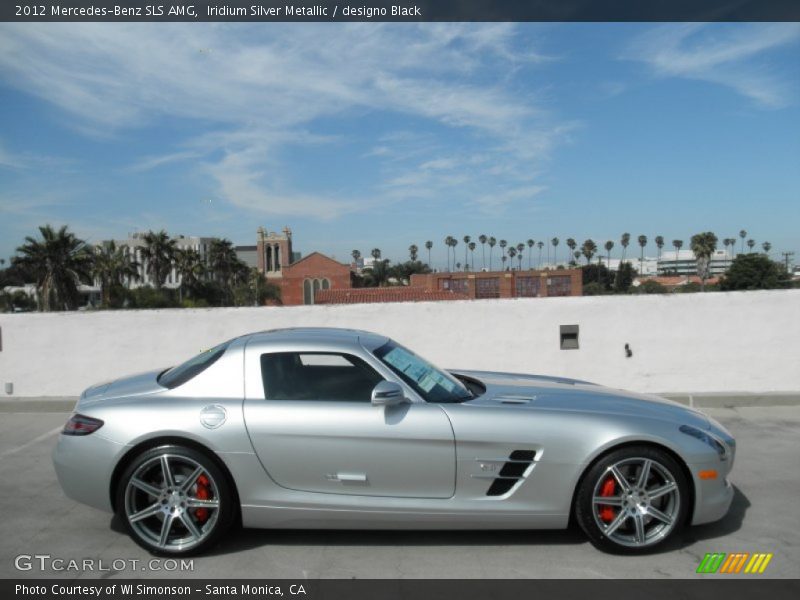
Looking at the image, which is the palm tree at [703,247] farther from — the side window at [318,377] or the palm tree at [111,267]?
the side window at [318,377]

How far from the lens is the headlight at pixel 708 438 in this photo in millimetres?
3877

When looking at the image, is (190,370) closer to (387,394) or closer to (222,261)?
(387,394)

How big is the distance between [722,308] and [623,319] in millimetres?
1202

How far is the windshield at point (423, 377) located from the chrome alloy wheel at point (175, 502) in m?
1.26

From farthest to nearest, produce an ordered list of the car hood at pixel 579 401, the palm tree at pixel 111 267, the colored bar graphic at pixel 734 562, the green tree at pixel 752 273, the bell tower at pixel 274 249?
the bell tower at pixel 274 249, the palm tree at pixel 111 267, the green tree at pixel 752 273, the car hood at pixel 579 401, the colored bar graphic at pixel 734 562

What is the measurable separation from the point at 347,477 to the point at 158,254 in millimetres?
83063

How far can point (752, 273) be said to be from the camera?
53188mm

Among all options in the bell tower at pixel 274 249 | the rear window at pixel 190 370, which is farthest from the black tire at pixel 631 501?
the bell tower at pixel 274 249

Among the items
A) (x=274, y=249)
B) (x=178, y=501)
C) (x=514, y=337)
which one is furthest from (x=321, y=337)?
(x=274, y=249)

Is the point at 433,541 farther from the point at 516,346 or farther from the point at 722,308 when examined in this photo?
the point at 722,308

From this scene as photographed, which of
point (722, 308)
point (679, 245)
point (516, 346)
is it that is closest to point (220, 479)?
point (516, 346)

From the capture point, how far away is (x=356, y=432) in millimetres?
3775

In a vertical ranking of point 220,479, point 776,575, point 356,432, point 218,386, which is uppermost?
point 218,386

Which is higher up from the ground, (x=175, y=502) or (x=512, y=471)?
(x=512, y=471)
